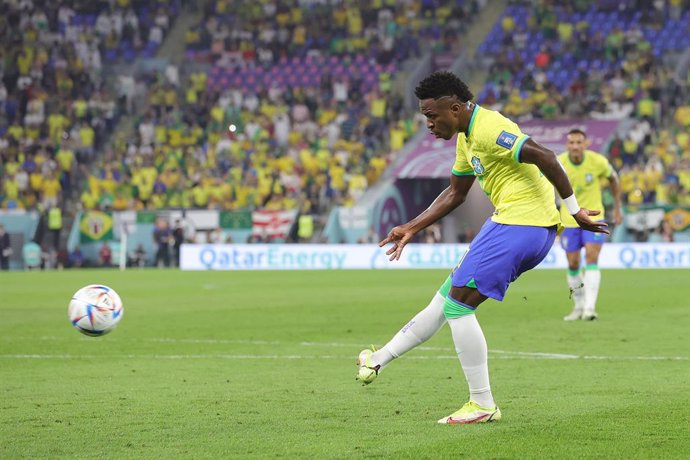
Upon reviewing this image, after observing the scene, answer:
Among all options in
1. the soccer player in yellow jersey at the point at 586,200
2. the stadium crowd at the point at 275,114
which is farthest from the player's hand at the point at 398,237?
the stadium crowd at the point at 275,114

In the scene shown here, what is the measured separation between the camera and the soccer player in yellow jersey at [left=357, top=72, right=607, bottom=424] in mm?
7684

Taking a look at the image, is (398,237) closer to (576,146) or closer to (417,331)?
(417,331)

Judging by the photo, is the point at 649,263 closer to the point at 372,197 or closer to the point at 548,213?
the point at 372,197

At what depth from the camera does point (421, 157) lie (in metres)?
39.2

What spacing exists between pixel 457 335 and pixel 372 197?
30.2 meters

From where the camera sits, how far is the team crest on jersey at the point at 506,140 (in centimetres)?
757

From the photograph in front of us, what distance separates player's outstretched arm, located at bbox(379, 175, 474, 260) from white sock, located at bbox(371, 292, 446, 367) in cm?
45

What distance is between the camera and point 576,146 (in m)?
16.6

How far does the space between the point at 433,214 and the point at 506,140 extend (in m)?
1.06

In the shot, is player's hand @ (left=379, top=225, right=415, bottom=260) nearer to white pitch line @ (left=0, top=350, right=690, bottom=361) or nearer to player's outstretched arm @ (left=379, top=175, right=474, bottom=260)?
player's outstretched arm @ (left=379, top=175, right=474, bottom=260)

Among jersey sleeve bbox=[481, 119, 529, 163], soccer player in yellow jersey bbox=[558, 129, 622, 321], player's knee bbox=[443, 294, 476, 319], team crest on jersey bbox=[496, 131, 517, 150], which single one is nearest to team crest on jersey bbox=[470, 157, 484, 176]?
jersey sleeve bbox=[481, 119, 529, 163]

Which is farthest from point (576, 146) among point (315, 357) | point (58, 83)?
point (58, 83)

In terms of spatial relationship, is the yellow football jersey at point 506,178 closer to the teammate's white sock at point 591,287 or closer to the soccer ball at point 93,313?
the soccer ball at point 93,313

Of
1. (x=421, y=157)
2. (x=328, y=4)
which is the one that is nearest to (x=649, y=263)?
(x=421, y=157)
